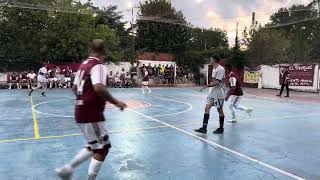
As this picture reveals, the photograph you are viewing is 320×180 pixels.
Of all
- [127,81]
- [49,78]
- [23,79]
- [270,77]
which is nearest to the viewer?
[23,79]

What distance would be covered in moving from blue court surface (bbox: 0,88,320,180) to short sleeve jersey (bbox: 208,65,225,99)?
0.93 meters

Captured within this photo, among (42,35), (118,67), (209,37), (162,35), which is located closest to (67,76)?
(42,35)

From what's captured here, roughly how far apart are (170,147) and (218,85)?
2.41m

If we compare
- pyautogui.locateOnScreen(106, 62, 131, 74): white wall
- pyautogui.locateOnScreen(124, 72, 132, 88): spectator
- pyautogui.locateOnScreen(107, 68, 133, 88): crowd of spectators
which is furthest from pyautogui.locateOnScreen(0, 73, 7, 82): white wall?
pyautogui.locateOnScreen(124, 72, 132, 88): spectator

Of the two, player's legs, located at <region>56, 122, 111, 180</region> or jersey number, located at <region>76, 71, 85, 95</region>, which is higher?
jersey number, located at <region>76, 71, 85, 95</region>

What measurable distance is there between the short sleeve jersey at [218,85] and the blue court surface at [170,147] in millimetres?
926

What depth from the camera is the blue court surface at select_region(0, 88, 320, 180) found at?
627cm

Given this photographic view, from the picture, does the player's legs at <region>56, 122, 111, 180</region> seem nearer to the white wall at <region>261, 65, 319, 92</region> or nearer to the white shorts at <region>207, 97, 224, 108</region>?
the white shorts at <region>207, 97, 224, 108</region>

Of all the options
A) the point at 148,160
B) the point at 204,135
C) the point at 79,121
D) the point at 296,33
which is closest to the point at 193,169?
the point at 148,160

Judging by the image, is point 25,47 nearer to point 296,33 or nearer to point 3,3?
point 3,3

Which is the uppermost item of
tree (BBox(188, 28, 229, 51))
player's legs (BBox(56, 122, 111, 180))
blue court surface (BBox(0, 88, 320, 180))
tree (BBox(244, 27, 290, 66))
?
tree (BBox(188, 28, 229, 51))

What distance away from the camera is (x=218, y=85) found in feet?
32.2

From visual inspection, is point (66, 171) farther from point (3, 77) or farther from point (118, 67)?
point (118, 67)

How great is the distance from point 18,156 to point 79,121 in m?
2.76
